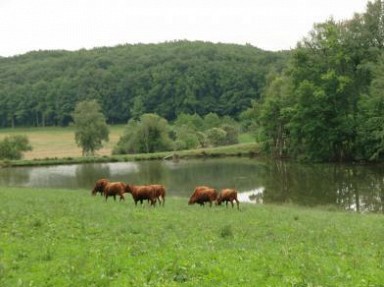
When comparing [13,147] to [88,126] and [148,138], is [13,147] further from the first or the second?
[148,138]

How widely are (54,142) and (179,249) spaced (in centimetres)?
14380

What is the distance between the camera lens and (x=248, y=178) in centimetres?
6431

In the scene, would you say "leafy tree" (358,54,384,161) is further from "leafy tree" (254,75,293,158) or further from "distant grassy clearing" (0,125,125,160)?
"distant grassy clearing" (0,125,125,160)

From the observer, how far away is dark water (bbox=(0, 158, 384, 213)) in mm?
47750

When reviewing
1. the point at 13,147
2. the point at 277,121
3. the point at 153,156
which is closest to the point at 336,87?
the point at 277,121

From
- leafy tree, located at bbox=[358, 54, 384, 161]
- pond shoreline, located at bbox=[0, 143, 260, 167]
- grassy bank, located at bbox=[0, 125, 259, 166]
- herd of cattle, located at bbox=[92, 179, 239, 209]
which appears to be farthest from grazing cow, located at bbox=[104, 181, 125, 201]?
grassy bank, located at bbox=[0, 125, 259, 166]

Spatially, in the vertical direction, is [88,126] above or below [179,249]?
above

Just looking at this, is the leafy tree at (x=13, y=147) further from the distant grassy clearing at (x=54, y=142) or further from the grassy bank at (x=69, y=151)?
the distant grassy clearing at (x=54, y=142)

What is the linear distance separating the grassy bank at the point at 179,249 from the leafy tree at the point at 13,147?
79.0m

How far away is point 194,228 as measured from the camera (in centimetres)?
2248

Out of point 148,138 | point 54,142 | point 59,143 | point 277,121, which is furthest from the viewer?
point 54,142

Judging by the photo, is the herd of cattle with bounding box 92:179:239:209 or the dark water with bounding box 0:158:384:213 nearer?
the herd of cattle with bounding box 92:179:239:209

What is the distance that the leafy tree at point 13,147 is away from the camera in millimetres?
102250

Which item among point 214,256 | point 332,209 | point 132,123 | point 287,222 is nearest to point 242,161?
point 132,123
